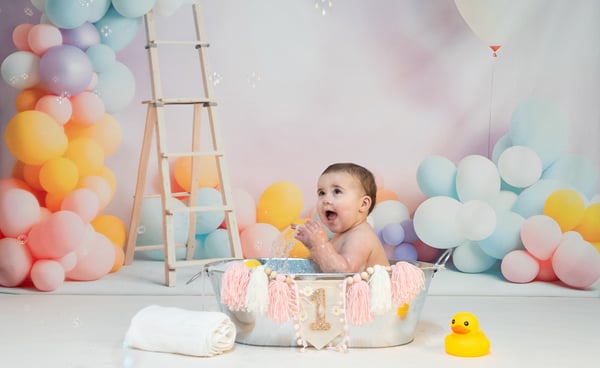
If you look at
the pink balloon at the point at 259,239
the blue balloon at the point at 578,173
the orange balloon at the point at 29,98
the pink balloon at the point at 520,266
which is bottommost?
the pink balloon at the point at 520,266

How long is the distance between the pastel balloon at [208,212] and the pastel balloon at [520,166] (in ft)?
4.32

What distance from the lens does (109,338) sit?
2.72 meters

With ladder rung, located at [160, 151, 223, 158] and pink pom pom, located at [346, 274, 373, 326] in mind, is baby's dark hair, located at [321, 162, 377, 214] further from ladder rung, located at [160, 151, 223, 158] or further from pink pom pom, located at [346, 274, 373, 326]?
ladder rung, located at [160, 151, 223, 158]

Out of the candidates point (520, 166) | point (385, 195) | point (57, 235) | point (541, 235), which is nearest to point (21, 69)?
point (57, 235)

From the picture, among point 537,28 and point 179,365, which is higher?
point 537,28

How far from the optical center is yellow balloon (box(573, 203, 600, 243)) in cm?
385

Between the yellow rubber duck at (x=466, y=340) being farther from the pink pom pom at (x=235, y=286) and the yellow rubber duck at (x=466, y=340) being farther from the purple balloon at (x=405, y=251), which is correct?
the purple balloon at (x=405, y=251)

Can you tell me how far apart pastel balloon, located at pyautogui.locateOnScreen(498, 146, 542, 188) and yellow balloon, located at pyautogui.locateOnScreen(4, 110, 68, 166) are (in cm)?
187

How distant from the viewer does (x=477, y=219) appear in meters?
3.88

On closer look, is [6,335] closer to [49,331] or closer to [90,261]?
[49,331]

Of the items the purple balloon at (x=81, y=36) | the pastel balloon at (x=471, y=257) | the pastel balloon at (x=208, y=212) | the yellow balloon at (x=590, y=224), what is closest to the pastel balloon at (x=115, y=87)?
the purple balloon at (x=81, y=36)

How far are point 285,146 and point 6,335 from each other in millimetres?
1912

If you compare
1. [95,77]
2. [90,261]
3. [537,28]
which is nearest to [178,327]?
[90,261]

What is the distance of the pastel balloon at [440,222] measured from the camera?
12.9 ft
